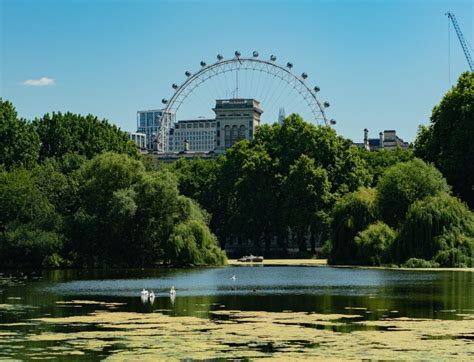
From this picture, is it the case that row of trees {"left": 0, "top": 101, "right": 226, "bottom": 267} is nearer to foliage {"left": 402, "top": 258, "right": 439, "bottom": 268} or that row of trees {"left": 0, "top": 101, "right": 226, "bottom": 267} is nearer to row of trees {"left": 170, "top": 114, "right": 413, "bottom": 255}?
foliage {"left": 402, "top": 258, "right": 439, "bottom": 268}

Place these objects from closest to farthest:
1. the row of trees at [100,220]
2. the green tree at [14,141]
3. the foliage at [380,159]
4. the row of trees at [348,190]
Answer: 1. the row of trees at [348,190]
2. the row of trees at [100,220]
3. the green tree at [14,141]
4. the foliage at [380,159]

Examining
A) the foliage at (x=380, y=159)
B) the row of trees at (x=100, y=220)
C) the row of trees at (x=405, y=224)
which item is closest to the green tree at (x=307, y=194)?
the foliage at (x=380, y=159)

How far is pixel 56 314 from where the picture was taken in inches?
1565

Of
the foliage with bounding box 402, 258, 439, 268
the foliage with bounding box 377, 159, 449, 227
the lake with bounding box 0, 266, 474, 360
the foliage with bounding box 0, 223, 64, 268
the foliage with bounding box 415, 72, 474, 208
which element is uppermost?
the foliage with bounding box 415, 72, 474, 208

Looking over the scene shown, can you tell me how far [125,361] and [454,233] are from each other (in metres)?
55.0

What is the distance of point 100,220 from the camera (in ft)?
280

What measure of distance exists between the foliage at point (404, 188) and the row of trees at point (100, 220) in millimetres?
15021

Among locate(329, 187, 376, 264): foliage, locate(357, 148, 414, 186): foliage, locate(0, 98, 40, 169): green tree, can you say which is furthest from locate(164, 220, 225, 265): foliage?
locate(357, 148, 414, 186): foliage

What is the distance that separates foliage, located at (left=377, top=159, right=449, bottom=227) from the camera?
85000mm

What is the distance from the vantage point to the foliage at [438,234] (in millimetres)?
77125

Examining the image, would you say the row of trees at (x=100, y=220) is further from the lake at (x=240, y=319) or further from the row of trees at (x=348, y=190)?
the lake at (x=240, y=319)

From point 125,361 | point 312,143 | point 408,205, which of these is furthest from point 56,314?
point 312,143

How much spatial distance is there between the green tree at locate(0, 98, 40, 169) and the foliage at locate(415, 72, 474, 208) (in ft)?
130

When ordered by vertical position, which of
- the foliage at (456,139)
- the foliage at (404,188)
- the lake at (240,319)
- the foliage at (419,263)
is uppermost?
the foliage at (456,139)
